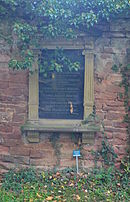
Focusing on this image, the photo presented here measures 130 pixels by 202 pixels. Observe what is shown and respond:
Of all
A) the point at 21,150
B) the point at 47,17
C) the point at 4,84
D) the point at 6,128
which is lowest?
the point at 21,150

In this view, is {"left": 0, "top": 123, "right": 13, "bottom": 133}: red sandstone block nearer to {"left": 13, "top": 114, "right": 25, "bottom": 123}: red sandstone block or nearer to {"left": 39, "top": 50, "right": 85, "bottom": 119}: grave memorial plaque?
{"left": 13, "top": 114, "right": 25, "bottom": 123}: red sandstone block

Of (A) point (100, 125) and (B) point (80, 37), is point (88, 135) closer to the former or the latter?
(A) point (100, 125)

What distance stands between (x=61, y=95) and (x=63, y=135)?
735 millimetres

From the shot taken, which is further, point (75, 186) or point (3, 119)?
point (3, 119)

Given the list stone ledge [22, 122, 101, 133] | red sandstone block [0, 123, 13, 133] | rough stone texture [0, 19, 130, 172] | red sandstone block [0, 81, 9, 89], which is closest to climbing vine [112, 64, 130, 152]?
rough stone texture [0, 19, 130, 172]

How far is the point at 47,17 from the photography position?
494cm

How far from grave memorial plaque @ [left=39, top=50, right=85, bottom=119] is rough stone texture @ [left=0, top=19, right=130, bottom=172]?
11.6 inches

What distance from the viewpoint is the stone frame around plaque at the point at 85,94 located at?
5074 mm

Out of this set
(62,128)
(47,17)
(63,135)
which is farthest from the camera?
(63,135)

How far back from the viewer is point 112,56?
5152 mm

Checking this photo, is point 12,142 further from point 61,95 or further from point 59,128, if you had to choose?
point 61,95

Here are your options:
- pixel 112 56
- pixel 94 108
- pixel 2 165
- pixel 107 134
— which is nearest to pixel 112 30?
pixel 112 56

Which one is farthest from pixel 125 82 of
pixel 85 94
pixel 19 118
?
pixel 19 118

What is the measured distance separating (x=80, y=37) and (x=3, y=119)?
2.07m
